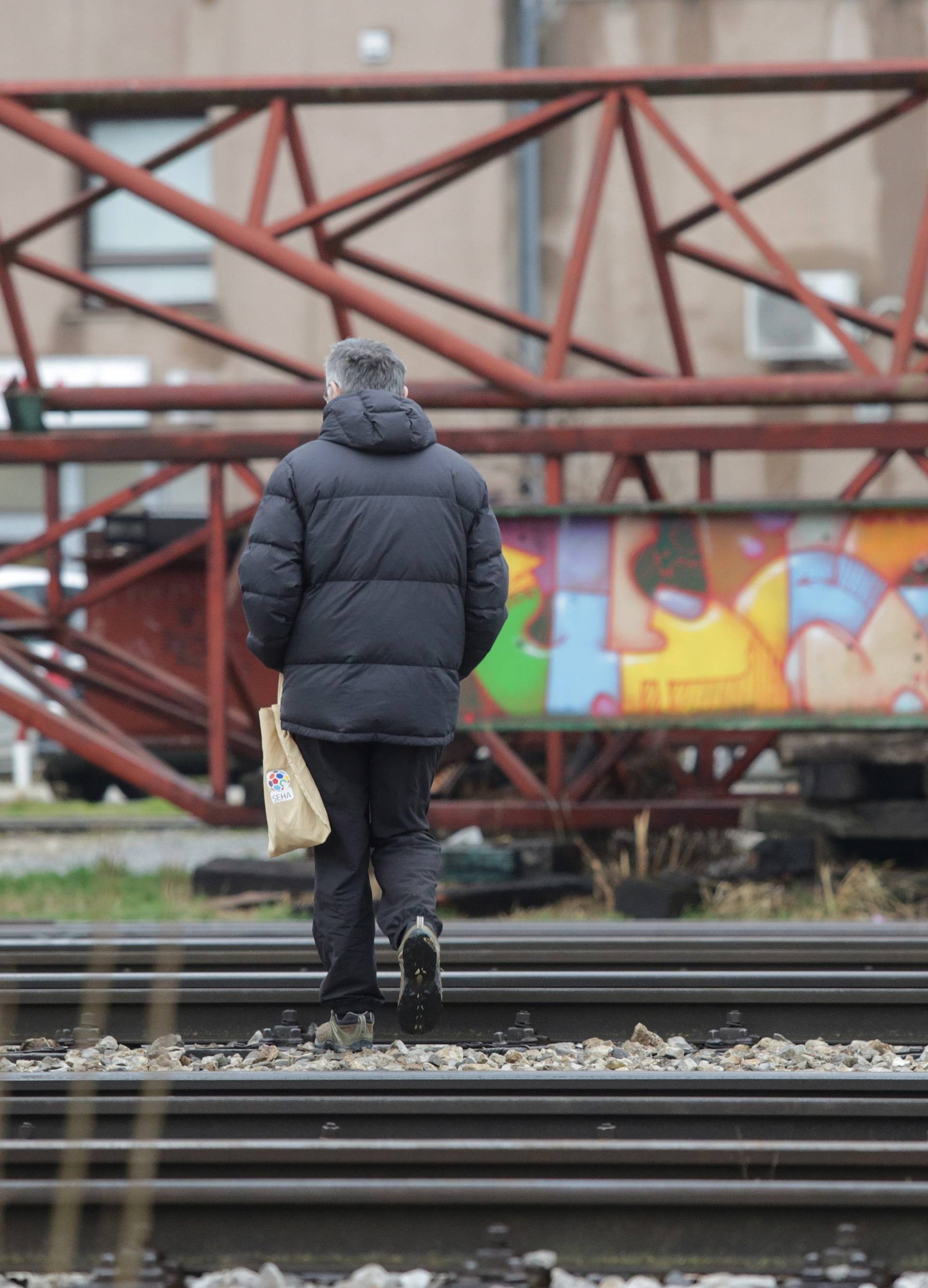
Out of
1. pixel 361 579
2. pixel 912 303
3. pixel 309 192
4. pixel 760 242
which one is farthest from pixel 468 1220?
pixel 309 192

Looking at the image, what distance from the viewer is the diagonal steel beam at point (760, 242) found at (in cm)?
812

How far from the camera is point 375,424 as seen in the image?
14.4ft

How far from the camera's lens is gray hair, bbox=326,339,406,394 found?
177 inches

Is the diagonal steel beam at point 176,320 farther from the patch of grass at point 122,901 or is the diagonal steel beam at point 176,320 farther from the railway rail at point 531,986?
the railway rail at point 531,986

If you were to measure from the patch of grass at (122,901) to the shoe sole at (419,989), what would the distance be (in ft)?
10.9

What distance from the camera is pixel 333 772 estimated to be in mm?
4453

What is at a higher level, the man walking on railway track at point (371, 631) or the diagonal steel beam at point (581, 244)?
the diagonal steel beam at point (581, 244)

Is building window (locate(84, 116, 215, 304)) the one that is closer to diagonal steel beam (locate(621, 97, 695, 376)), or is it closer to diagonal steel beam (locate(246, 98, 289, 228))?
diagonal steel beam (locate(621, 97, 695, 376))

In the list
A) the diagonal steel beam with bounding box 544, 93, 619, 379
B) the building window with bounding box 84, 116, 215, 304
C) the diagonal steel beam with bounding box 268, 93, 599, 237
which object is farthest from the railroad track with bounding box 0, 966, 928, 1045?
the building window with bounding box 84, 116, 215, 304

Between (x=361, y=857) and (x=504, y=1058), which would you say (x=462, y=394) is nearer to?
(x=361, y=857)

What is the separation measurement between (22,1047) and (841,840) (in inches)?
199

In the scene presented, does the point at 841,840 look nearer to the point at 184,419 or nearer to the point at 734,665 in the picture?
the point at 734,665

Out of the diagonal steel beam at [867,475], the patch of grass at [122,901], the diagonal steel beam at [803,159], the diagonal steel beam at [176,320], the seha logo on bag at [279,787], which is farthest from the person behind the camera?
the diagonal steel beam at [176,320]

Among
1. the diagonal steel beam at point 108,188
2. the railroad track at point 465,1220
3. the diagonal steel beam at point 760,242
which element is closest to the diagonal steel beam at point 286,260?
the diagonal steel beam at point 108,188
